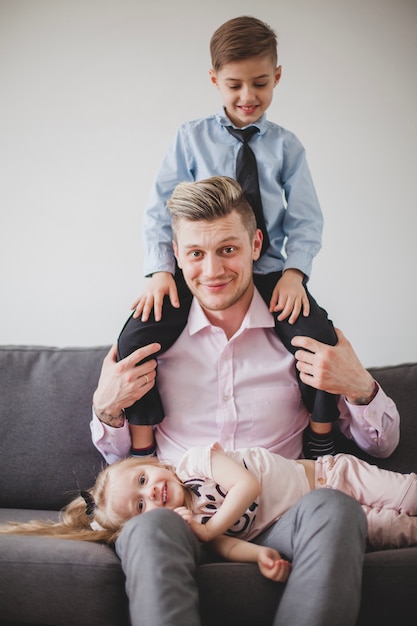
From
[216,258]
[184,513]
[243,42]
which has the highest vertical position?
[243,42]

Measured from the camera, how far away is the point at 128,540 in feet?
4.66

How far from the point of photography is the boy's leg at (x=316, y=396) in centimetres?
188

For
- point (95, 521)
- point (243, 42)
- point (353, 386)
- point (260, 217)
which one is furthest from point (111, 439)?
point (243, 42)

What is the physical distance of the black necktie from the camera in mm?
2039

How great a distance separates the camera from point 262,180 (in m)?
2.08

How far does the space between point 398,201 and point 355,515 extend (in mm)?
1533

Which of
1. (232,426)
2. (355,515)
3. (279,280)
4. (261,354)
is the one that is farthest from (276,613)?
(279,280)

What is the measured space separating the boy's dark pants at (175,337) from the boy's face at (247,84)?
2.04ft

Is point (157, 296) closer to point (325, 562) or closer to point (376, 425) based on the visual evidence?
point (376, 425)

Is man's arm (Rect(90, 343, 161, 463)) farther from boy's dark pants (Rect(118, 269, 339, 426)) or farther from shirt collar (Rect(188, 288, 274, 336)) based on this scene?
shirt collar (Rect(188, 288, 274, 336))

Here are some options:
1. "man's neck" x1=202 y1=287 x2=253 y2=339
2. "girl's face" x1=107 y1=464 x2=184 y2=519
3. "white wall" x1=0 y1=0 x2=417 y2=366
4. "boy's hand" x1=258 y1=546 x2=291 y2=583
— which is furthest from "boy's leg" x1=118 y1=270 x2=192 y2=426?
"white wall" x1=0 y1=0 x2=417 y2=366

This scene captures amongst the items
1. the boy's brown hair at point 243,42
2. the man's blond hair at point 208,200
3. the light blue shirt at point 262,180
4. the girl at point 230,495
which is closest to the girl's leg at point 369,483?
the girl at point 230,495

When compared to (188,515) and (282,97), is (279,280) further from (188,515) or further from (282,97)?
(282,97)

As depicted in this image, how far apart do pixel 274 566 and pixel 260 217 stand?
1.10 m
